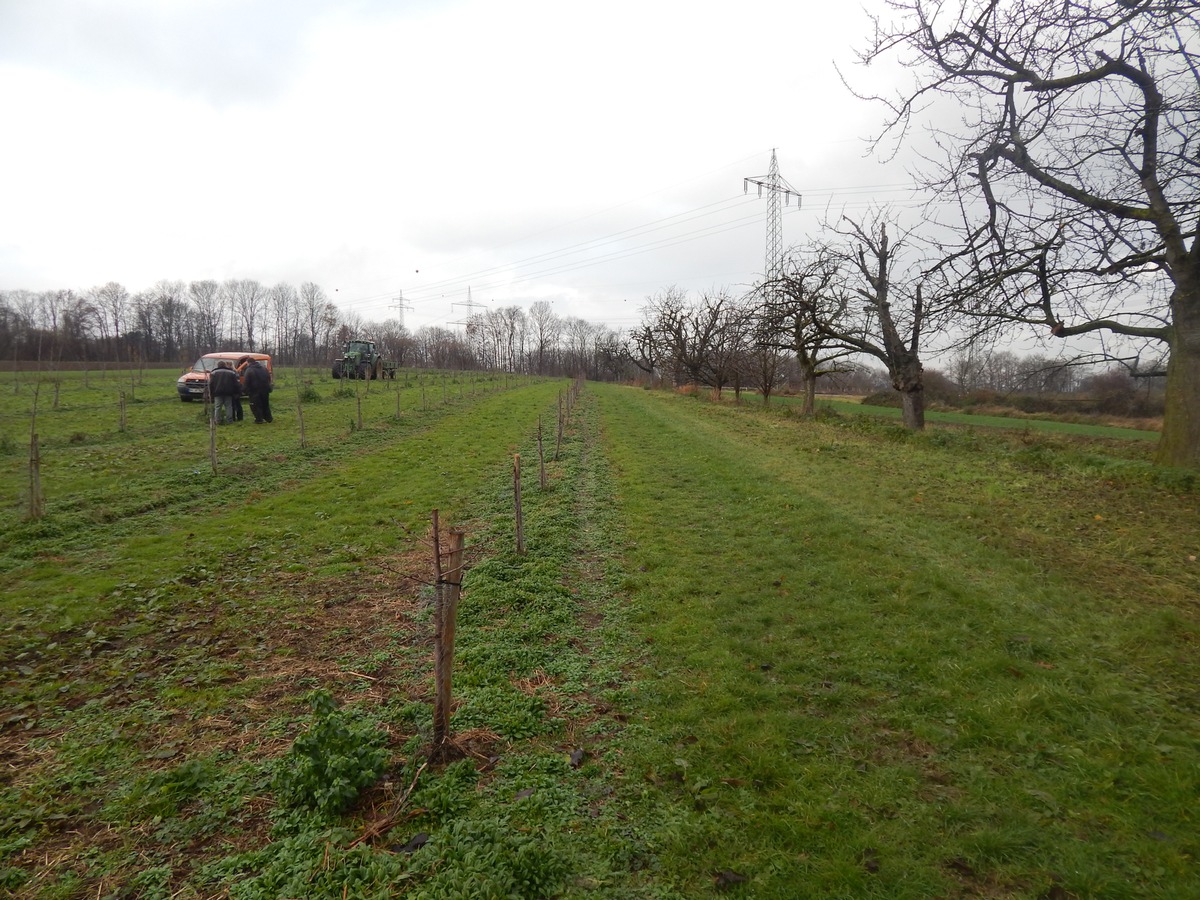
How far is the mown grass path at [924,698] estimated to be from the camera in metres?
2.74

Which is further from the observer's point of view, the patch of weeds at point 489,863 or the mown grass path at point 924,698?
the mown grass path at point 924,698

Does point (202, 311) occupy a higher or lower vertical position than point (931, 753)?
higher

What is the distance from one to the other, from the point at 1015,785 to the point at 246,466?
12478mm

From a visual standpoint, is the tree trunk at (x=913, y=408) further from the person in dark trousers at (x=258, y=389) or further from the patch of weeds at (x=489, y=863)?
the person in dark trousers at (x=258, y=389)

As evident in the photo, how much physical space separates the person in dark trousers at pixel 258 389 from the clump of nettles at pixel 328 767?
1645cm

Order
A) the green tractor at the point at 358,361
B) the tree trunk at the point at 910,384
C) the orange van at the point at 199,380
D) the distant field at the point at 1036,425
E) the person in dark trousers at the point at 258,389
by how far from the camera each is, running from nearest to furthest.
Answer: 1. the person in dark trousers at the point at 258,389
2. the tree trunk at the point at 910,384
3. the orange van at the point at 199,380
4. the distant field at the point at 1036,425
5. the green tractor at the point at 358,361

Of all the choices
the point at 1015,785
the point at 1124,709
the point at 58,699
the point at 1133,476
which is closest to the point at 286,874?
the point at 58,699

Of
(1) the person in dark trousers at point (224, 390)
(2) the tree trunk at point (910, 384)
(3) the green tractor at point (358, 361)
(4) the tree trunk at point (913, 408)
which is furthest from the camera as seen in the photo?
(3) the green tractor at point (358, 361)

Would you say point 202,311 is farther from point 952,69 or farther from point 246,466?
point 952,69

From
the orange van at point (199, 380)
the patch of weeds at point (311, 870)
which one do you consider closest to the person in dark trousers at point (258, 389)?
the orange van at point (199, 380)

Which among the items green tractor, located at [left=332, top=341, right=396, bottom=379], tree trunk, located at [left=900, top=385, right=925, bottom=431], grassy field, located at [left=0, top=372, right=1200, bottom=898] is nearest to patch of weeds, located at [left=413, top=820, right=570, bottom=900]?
grassy field, located at [left=0, top=372, right=1200, bottom=898]

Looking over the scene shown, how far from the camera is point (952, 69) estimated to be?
815 cm

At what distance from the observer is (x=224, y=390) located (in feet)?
54.9

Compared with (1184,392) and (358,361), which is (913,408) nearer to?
(1184,392)
